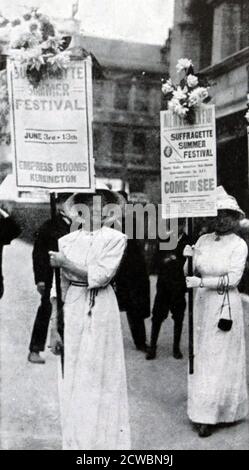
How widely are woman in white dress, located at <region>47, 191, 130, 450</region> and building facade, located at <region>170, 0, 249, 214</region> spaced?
4.61m

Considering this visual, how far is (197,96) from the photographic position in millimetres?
5406

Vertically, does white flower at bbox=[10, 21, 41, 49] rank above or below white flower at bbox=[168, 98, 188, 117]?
above

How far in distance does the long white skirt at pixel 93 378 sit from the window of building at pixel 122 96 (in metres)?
5.86

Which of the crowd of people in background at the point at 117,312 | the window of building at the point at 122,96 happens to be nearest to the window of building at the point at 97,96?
the window of building at the point at 122,96

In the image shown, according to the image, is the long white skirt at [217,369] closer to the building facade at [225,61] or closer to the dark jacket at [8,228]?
the dark jacket at [8,228]

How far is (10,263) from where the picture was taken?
13648 millimetres

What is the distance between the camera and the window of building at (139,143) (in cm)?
1059

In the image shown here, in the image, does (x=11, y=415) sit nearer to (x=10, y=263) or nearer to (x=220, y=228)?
(x=220, y=228)

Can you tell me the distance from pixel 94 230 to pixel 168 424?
1893 mm

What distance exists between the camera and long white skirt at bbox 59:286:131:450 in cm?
471

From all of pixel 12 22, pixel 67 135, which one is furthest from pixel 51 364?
pixel 12 22

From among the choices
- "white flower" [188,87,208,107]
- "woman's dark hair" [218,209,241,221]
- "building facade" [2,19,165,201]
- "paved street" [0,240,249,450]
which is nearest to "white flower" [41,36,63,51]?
"white flower" [188,87,208,107]

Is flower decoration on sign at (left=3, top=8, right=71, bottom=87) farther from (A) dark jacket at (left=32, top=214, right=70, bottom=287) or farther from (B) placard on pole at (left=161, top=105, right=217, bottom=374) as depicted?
(A) dark jacket at (left=32, top=214, right=70, bottom=287)

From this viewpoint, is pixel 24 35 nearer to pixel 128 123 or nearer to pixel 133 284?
pixel 133 284
